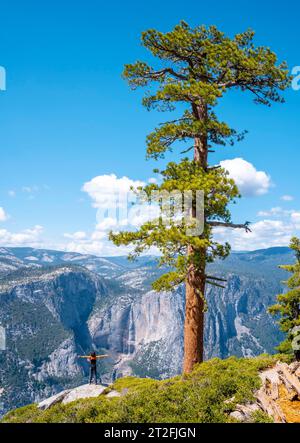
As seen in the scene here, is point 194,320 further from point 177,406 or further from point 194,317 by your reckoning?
point 177,406

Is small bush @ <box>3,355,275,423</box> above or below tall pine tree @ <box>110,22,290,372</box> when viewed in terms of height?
below

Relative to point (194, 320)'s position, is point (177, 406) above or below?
below

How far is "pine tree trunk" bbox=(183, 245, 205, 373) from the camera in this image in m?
17.2

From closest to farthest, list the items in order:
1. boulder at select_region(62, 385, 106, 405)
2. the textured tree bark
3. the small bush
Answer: the small bush → the textured tree bark → boulder at select_region(62, 385, 106, 405)

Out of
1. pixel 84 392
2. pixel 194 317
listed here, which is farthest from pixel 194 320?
pixel 84 392

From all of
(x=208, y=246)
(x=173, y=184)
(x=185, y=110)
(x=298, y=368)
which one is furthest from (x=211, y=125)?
(x=298, y=368)

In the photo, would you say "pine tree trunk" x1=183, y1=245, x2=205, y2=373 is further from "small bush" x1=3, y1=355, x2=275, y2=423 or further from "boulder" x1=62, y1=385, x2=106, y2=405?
"boulder" x1=62, y1=385, x2=106, y2=405

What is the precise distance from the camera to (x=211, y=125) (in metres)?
17.7

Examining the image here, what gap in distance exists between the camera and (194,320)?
56.3ft

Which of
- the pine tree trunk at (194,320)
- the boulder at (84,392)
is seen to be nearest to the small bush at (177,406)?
the pine tree trunk at (194,320)

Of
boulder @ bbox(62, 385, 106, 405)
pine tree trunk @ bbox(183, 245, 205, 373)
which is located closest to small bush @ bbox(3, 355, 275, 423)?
pine tree trunk @ bbox(183, 245, 205, 373)

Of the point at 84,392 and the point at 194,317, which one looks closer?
the point at 194,317

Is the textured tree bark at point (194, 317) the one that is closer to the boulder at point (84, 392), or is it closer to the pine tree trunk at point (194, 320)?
the pine tree trunk at point (194, 320)

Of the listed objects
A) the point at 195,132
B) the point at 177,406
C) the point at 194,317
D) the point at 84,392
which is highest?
the point at 195,132
